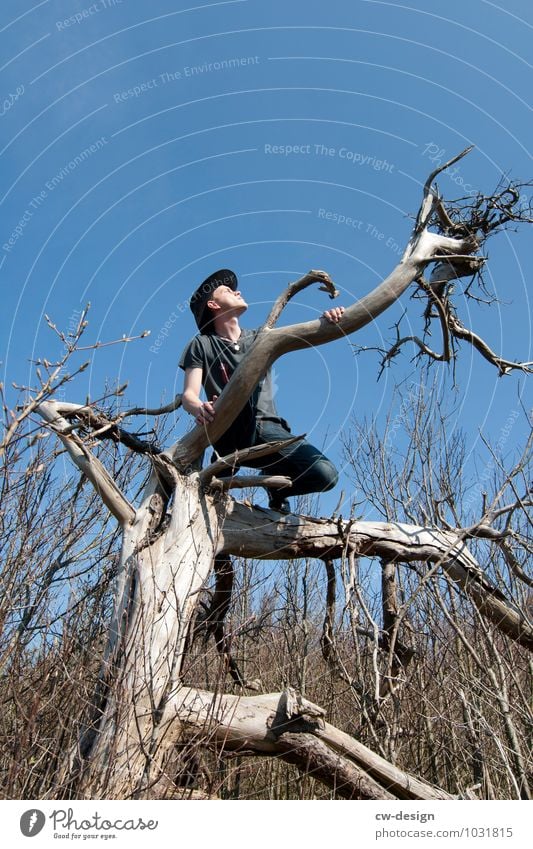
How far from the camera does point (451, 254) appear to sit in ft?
15.1

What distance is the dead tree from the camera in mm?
3061

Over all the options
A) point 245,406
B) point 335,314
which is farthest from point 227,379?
point 335,314

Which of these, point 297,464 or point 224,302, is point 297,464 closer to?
point 297,464

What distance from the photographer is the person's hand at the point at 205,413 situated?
397 centimetres

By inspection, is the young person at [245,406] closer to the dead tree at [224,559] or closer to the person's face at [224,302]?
the person's face at [224,302]

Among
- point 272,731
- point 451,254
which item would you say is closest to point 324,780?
point 272,731

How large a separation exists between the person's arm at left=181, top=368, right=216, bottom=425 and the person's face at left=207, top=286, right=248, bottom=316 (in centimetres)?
69

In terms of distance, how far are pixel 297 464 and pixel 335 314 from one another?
1.14 meters

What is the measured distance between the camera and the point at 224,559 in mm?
4461
